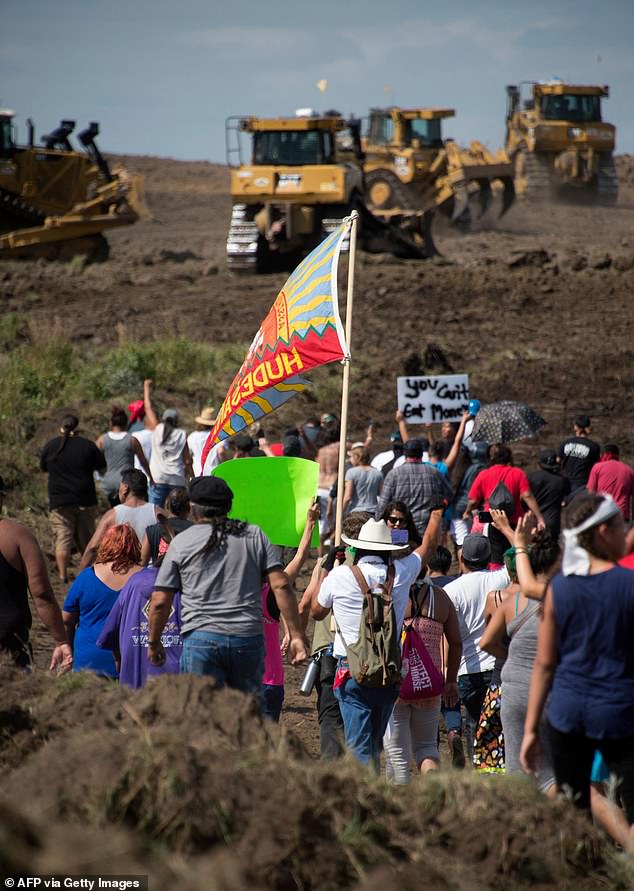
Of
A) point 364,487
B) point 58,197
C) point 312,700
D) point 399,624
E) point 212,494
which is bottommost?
point 312,700

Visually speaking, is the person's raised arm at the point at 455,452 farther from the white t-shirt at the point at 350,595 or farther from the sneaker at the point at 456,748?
the white t-shirt at the point at 350,595

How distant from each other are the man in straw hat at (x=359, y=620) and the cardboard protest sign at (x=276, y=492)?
3.96ft

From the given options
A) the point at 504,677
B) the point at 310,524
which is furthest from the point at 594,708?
the point at 310,524

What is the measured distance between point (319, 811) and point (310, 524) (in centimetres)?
301

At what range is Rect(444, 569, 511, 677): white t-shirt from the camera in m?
6.81

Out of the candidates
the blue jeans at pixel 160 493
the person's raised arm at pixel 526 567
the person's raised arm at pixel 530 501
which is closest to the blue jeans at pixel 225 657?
the person's raised arm at pixel 526 567

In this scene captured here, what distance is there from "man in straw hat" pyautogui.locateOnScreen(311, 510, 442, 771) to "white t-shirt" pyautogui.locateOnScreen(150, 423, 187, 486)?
6.04 meters

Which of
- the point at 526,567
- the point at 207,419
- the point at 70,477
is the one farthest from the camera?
the point at 207,419

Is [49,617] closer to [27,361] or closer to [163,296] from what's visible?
[27,361]

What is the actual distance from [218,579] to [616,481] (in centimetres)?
631

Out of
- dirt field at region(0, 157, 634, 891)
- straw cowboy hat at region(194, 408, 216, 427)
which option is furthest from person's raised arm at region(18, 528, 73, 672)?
straw cowboy hat at region(194, 408, 216, 427)

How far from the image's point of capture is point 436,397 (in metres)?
12.4

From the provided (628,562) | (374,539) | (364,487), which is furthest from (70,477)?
(628,562)

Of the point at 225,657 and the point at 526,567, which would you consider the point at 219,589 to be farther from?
the point at 526,567
